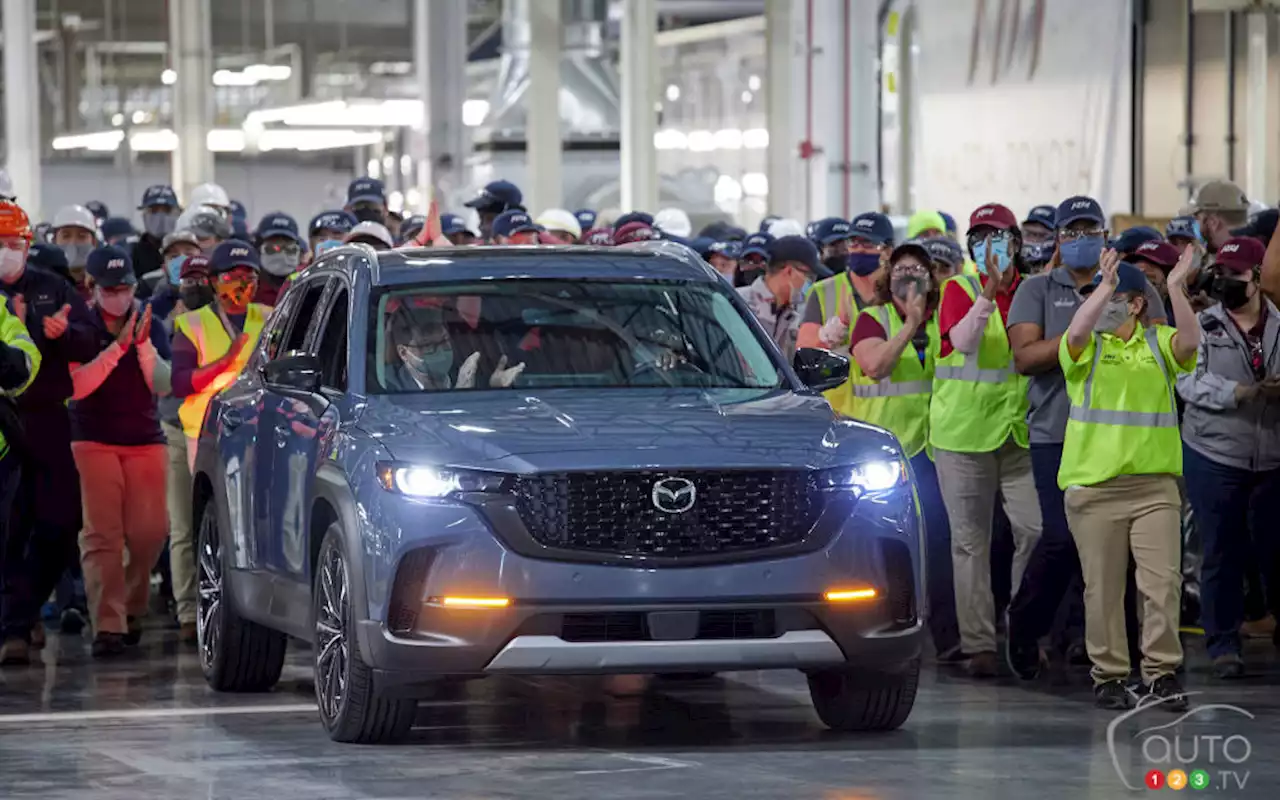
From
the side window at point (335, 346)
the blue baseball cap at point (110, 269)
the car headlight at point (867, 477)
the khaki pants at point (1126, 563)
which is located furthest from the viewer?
the blue baseball cap at point (110, 269)

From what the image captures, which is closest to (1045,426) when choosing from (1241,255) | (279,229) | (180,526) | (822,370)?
(1241,255)

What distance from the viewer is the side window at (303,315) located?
11258 millimetres

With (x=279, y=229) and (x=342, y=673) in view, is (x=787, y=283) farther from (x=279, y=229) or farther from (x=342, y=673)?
(x=342, y=673)

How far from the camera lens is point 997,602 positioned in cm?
1373

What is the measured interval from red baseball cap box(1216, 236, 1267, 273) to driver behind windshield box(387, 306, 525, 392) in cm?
373

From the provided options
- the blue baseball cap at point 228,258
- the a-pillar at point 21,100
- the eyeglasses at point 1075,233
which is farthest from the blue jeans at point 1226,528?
the a-pillar at point 21,100

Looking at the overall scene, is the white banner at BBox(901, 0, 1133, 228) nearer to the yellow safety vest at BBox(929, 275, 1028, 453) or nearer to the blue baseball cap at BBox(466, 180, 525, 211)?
the blue baseball cap at BBox(466, 180, 525, 211)

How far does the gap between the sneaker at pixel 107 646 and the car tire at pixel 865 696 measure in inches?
181

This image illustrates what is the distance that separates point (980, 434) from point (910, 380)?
1.89 ft

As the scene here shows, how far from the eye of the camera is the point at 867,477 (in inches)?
368

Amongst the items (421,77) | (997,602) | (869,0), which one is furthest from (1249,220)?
(421,77)

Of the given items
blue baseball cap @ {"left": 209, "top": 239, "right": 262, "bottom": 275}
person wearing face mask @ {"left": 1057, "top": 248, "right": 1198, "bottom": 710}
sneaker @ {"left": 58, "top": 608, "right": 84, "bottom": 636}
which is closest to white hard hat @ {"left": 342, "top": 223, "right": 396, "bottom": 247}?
blue baseball cap @ {"left": 209, "top": 239, "right": 262, "bottom": 275}

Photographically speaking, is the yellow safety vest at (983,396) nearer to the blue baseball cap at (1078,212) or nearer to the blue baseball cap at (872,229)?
the blue baseball cap at (1078,212)

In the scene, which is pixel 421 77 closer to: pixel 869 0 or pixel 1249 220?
pixel 869 0
